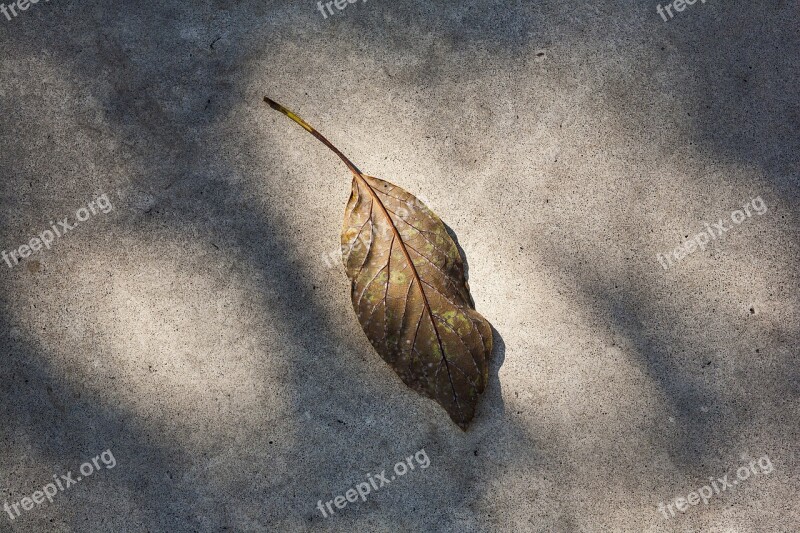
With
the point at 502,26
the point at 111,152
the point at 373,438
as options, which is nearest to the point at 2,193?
the point at 111,152

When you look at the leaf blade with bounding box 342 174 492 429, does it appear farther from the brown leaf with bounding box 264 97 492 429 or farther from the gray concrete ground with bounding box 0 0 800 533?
the gray concrete ground with bounding box 0 0 800 533

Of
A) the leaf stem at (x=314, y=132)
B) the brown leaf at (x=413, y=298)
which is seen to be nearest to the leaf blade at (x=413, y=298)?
the brown leaf at (x=413, y=298)

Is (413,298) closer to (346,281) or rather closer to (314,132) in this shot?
(346,281)

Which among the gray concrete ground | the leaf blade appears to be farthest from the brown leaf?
the gray concrete ground

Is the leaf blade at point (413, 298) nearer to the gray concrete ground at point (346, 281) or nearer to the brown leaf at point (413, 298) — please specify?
the brown leaf at point (413, 298)

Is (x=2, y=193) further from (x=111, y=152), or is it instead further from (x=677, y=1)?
(x=677, y=1)

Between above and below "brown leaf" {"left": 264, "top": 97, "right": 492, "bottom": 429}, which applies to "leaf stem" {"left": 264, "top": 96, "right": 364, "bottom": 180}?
above
